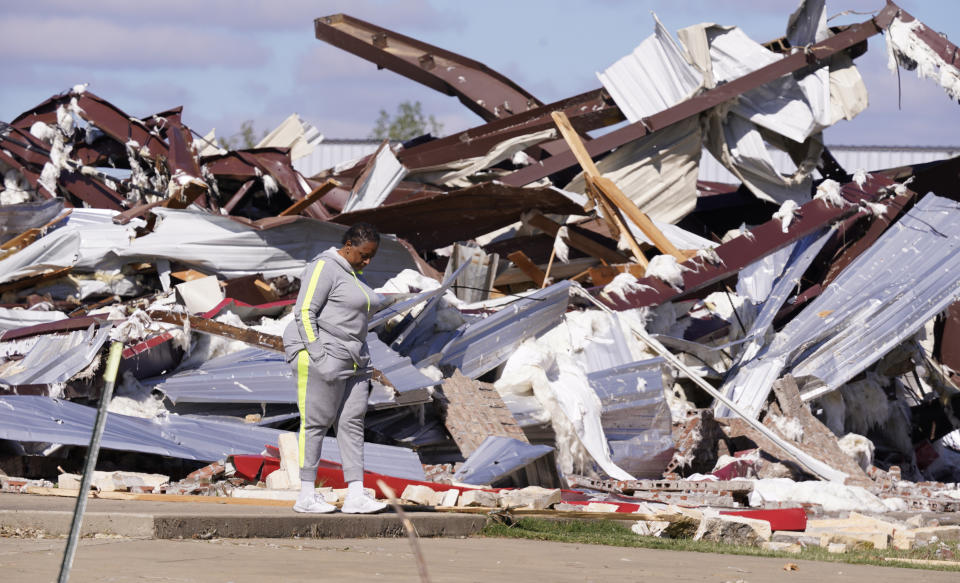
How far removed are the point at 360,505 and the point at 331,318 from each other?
791 mm

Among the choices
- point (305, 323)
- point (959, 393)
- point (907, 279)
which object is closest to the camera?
point (305, 323)

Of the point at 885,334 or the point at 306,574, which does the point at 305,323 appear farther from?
the point at 885,334

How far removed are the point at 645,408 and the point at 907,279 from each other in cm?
323

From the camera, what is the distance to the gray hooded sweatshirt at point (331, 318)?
4.94 meters

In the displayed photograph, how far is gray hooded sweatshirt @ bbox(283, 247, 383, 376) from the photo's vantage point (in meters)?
4.94

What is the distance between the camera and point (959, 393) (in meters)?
11.3

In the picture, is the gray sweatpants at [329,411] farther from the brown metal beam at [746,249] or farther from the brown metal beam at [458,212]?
the brown metal beam at [458,212]

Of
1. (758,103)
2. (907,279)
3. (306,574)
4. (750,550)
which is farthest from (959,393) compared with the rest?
(306,574)

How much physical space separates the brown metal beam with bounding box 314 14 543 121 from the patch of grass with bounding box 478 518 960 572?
26.6 ft

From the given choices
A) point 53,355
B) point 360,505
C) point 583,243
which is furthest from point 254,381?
point 583,243

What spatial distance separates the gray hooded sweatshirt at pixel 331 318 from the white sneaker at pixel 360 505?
0.52 meters

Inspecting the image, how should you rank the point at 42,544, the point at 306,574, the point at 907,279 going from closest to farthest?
1. the point at 306,574
2. the point at 42,544
3. the point at 907,279

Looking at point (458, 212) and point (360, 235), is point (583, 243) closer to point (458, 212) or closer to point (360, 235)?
point (458, 212)

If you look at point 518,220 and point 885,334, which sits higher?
point 518,220
